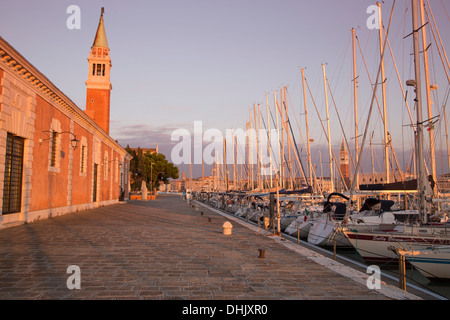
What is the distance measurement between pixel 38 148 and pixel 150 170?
58351 mm

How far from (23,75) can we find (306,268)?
13971 mm

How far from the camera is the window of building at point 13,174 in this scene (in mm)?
14017

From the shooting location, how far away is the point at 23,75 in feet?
48.8

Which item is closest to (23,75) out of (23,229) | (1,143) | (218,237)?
(1,143)

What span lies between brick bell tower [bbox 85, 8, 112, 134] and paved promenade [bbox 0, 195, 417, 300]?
121 feet

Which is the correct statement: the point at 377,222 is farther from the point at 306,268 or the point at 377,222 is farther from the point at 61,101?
the point at 61,101

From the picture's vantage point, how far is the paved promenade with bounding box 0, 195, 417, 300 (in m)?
5.67

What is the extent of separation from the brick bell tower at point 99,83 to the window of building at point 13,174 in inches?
1278

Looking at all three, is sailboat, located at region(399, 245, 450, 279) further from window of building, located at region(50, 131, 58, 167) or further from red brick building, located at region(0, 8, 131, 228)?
window of building, located at region(50, 131, 58, 167)

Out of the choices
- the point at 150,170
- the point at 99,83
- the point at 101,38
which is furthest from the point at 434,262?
the point at 150,170

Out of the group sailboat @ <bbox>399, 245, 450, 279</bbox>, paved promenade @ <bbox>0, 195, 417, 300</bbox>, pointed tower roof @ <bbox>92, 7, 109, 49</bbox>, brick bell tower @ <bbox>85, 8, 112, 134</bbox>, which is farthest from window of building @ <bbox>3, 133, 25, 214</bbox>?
pointed tower roof @ <bbox>92, 7, 109, 49</bbox>

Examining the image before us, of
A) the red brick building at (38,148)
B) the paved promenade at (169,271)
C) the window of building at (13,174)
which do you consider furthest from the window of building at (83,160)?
the paved promenade at (169,271)

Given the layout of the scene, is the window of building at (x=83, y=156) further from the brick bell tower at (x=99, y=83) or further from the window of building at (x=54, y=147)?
the brick bell tower at (x=99, y=83)
